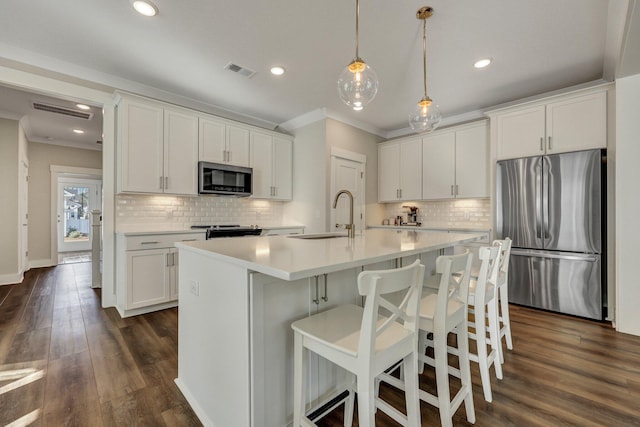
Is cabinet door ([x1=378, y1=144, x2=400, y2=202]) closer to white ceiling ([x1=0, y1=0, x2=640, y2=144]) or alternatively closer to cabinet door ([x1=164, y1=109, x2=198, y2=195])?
white ceiling ([x1=0, y1=0, x2=640, y2=144])

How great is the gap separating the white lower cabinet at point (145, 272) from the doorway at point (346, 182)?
7.41 ft

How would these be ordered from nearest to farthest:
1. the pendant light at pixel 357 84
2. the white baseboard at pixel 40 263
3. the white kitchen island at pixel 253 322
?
1. the white kitchen island at pixel 253 322
2. the pendant light at pixel 357 84
3. the white baseboard at pixel 40 263

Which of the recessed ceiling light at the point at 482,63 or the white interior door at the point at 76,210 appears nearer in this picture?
the recessed ceiling light at the point at 482,63

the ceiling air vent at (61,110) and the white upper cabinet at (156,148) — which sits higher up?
the ceiling air vent at (61,110)

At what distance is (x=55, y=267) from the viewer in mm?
5746

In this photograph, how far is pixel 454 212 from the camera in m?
4.72

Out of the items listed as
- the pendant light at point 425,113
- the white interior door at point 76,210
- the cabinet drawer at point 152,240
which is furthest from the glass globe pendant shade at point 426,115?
the white interior door at point 76,210

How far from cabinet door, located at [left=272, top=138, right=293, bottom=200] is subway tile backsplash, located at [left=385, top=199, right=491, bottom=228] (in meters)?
2.23

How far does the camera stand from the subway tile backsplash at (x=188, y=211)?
3549mm

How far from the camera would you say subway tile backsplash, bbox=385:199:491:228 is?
4.40 m

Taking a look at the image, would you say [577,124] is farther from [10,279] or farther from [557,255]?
[10,279]

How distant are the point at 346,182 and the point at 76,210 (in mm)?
7968

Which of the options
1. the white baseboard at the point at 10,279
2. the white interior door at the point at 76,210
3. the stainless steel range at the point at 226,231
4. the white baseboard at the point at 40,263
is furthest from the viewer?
the white interior door at the point at 76,210

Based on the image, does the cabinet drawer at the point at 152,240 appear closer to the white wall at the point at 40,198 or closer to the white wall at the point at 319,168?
Result: the white wall at the point at 319,168
